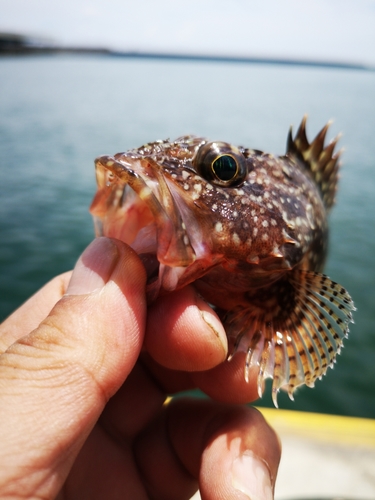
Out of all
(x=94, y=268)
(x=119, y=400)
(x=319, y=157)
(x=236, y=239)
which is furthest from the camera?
(x=319, y=157)

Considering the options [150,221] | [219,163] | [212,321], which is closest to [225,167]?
[219,163]

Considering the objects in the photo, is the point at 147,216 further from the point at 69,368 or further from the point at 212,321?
the point at 69,368

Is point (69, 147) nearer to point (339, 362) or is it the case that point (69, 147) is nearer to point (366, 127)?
point (339, 362)

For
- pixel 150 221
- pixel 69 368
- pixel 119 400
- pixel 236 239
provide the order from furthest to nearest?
pixel 119 400
pixel 150 221
pixel 236 239
pixel 69 368

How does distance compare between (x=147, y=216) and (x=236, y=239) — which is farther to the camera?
(x=147, y=216)

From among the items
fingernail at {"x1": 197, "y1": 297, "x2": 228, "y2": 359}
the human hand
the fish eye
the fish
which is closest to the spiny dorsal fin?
the fish

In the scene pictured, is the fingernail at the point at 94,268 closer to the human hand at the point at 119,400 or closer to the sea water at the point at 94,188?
the human hand at the point at 119,400

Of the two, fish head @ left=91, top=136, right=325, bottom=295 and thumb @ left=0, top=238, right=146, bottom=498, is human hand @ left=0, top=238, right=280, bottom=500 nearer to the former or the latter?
thumb @ left=0, top=238, right=146, bottom=498
